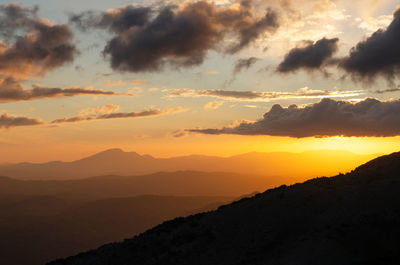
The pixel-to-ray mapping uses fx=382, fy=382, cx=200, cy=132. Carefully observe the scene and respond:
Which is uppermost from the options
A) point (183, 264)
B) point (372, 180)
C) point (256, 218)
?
point (372, 180)

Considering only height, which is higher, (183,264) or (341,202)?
(341,202)

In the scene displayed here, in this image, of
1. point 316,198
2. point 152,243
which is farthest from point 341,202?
point 152,243

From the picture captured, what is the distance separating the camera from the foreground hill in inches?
1251

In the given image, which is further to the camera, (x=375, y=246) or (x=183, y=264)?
(x=183, y=264)

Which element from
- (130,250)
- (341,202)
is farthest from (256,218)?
(130,250)

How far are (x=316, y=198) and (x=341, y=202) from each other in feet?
9.50

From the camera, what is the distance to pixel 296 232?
119ft

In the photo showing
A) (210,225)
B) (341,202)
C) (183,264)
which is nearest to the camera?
(183,264)

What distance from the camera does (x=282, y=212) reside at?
4044 cm

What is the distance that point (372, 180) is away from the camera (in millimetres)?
45094

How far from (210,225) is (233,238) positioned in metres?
5.54

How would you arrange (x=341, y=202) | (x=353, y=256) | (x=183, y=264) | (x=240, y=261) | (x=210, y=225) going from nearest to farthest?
1. (x=353, y=256)
2. (x=240, y=261)
3. (x=183, y=264)
4. (x=341, y=202)
5. (x=210, y=225)

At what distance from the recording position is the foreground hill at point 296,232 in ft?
104

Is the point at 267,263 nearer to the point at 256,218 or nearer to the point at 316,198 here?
the point at 256,218
